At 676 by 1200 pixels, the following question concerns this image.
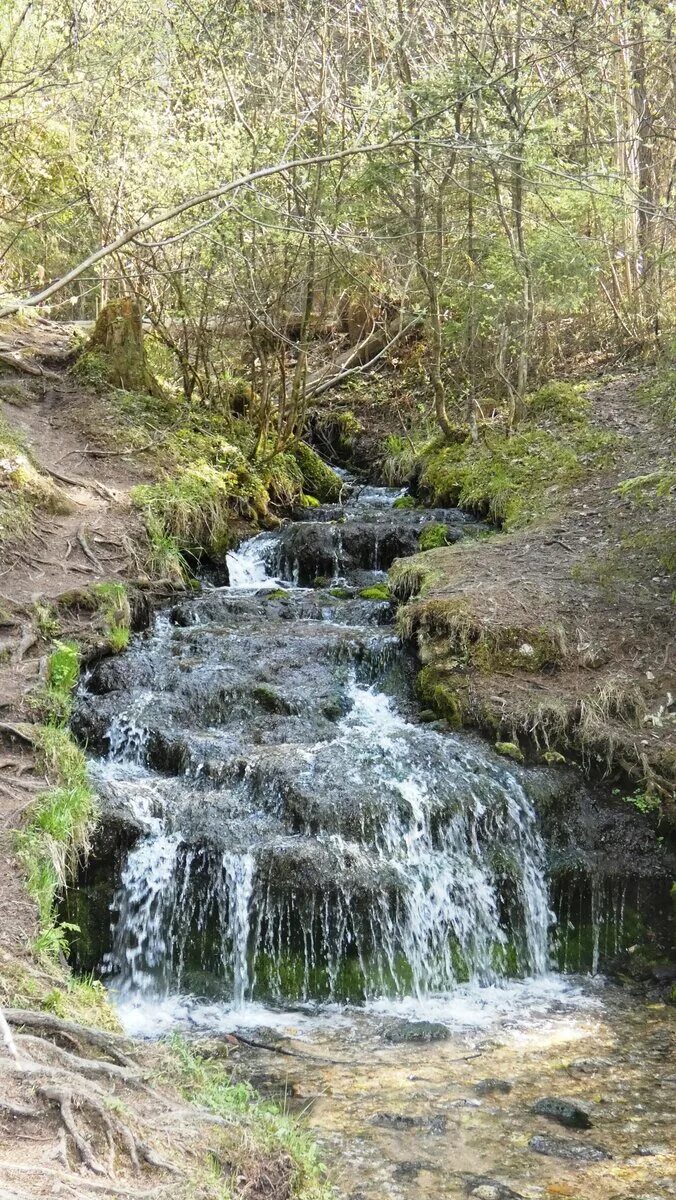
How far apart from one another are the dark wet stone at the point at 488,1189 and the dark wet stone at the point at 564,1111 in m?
0.65

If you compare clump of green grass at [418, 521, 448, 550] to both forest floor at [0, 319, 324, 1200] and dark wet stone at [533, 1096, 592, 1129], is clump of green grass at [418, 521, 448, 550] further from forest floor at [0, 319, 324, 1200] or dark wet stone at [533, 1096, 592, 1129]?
dark wet stone at [533, 1096, 592, 1129]

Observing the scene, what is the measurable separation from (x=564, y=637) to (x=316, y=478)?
756cm

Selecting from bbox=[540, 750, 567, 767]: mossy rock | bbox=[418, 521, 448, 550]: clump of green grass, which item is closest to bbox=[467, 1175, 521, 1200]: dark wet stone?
bbox=[540, 750, 567, 767]: mossy rock

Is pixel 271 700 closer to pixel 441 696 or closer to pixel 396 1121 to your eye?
pixel 441 696

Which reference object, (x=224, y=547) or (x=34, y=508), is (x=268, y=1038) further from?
(x=224, y=547)

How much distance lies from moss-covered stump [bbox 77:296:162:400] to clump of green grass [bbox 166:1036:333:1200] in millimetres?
11096

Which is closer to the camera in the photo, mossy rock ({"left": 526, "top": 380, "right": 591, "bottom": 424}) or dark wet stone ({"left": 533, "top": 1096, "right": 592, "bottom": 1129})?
dark wet stone ({"left": 533, "top": 1096, "right": 592, "bottom": 1129})

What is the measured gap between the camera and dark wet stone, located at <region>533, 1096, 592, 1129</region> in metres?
4.70

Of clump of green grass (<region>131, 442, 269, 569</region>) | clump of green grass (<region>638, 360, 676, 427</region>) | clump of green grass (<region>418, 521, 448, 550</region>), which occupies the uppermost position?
clump of green grass (<region>638, 360, 676, 427</region>)

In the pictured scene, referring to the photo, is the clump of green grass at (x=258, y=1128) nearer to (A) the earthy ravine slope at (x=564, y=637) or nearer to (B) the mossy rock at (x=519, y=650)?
(A) the earthy ravine slope at (x=564, y=637)

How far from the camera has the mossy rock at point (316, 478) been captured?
49.4ft

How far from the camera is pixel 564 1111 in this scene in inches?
189

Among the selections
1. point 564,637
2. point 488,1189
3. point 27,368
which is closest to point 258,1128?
point 488,1189

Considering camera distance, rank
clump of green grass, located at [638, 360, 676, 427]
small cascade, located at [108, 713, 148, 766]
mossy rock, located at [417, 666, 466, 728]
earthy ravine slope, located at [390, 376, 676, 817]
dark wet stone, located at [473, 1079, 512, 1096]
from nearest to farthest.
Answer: dark wet stone, located at [473, 1079, 512, 1096]
earthy ravine slope, located at [390, 376, 676, 817]
small cascade, located at [108, 713, 148, 766]
mossy rock, located at [417, 666, 466, 728]
clump of green grass, located at [638, 360, 676, 427]
